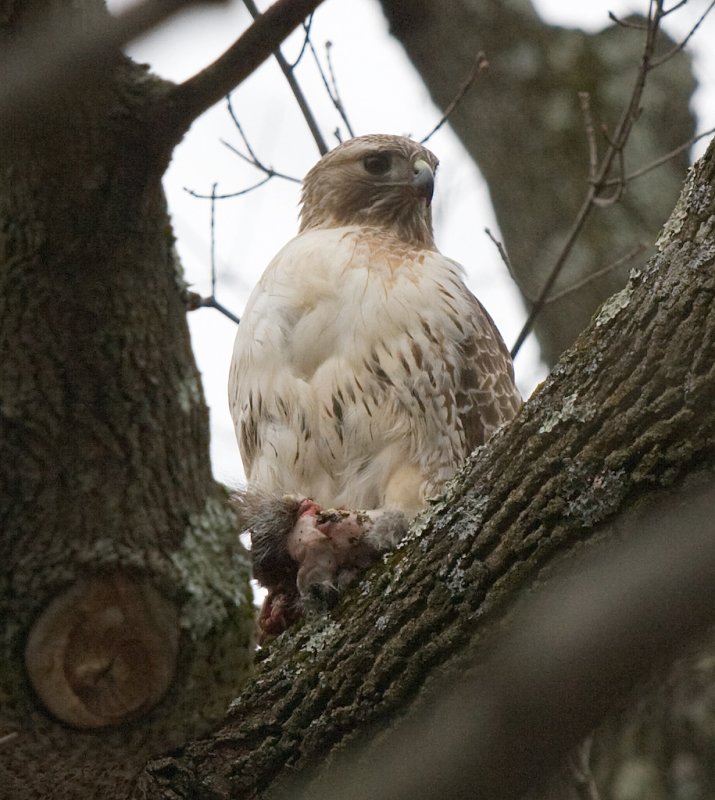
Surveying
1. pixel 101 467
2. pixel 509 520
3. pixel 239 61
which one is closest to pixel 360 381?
pixel 509 520

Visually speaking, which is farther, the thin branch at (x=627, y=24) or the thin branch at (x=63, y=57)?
the thin branch at (x=627, y=24)

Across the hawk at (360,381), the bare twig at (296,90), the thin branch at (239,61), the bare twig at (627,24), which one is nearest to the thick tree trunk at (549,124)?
the bare twig at (627,24)

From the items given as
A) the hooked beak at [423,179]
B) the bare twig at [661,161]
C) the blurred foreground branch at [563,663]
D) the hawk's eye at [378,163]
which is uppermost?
the hawk's eye at [378,163]

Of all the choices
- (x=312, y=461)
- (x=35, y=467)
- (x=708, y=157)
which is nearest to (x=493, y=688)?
(x=35, y=467)

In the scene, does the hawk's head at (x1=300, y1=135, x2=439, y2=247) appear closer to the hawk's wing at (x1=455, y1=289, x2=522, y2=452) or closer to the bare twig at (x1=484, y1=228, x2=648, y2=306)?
the bare twig at (x1=484, y1=228, x2=648, y2=306)

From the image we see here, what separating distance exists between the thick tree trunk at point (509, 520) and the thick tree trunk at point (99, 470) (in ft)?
2.41

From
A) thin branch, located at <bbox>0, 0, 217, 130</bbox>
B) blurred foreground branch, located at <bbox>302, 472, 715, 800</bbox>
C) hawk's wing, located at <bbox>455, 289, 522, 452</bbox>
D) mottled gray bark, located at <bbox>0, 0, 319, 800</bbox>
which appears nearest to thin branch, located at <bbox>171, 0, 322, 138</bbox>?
mottled gray bark, located at <bbox>0, 0, 319, 800</bbox>

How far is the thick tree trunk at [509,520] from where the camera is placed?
2715mm

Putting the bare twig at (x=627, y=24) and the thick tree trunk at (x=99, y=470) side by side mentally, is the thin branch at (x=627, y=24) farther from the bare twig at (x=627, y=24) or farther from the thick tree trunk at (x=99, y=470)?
the thick tree trunk at (x=99, y=470)

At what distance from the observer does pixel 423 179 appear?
5906 mm

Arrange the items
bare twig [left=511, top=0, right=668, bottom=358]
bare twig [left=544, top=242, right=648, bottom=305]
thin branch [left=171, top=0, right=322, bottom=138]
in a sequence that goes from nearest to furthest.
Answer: thin branch [left=171, top=0, right=322, bottom=138] < bare twig [left=511, top=0, right=668, bottom=358] < bare twig [left=544, top=242, right=648, bottom=305]

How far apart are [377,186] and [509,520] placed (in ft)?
10.9

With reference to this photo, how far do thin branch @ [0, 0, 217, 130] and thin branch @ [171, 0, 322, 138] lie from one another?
38cm

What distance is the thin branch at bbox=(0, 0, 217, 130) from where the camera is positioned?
1126 mm
